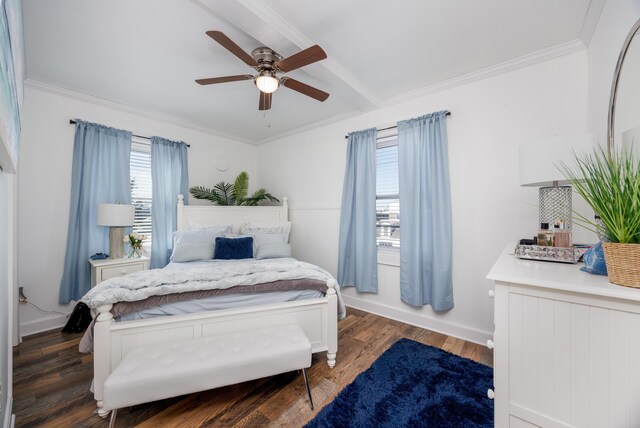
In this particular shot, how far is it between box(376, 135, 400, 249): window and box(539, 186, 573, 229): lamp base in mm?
1680

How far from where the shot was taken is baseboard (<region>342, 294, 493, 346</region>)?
2490 mm

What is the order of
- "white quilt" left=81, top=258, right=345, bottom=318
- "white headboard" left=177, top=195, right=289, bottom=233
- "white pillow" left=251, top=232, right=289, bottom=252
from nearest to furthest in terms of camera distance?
"white quilt" left=81, top=258, right=345, bottom=318 < "white pillow" left=251, top=232, right=289, bottom=252 < "white headboard" left=177, top=195, right=289, bottom=233

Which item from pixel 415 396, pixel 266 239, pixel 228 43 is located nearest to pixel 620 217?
pixel 415 396

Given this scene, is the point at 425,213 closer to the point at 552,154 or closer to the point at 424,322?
the point at 424,322

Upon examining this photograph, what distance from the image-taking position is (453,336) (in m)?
2.61

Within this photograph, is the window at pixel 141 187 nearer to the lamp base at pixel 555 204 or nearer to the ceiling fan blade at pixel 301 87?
the ceiling fan blade at pixel 301 87

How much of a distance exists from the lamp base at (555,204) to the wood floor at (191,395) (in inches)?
56.1

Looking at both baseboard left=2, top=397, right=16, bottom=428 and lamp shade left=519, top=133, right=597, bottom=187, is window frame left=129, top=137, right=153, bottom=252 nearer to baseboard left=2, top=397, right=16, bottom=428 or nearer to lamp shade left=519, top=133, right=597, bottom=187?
baseboard left=2, top=397, right=16, bottom=428

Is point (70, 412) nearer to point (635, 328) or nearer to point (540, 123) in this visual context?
point (635, 328)

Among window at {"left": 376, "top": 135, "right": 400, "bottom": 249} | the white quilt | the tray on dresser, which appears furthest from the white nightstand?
the tray on dresser

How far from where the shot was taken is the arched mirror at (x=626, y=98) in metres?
1.17

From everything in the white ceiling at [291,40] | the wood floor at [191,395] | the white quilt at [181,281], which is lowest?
the wood floor at [191,395]

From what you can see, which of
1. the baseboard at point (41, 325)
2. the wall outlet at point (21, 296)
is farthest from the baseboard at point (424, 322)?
the wall outlet at point (21, 296)

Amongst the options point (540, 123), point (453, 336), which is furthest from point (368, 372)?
point (540, 123)
